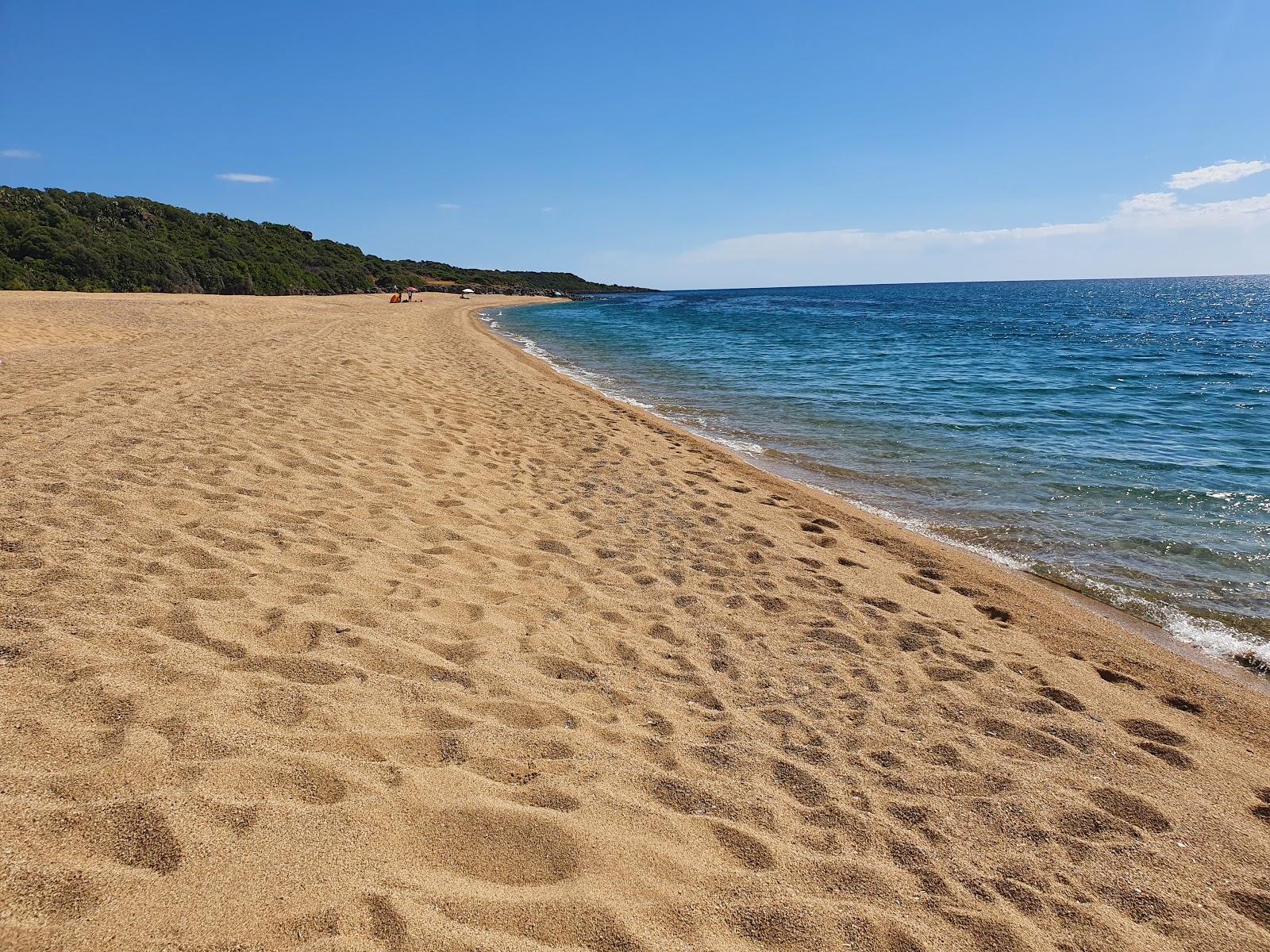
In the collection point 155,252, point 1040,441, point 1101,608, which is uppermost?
point 155,252

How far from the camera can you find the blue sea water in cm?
521

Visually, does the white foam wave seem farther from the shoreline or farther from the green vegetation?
the green vegetation

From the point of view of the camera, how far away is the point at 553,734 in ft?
8.50

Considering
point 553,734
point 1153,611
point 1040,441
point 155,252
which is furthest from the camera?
point 155,252

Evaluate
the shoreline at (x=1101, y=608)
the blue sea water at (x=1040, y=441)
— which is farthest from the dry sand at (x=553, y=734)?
the blue sea water at (x=1040, y=441)


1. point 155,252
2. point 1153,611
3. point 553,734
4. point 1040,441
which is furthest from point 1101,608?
point 155,252

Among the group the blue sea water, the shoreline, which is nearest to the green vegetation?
the blue sea water

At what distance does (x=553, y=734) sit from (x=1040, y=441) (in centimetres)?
936

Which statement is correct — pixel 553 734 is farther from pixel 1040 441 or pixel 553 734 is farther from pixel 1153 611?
pixel 1040 441

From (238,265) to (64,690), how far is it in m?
44.1

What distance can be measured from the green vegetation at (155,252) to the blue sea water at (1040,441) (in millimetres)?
20807

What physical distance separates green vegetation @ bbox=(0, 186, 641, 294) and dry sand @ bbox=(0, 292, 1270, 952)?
30.2m

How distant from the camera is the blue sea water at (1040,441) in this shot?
17.1ft

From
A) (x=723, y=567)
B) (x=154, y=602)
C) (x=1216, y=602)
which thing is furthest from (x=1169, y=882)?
(x=154, y=602)
